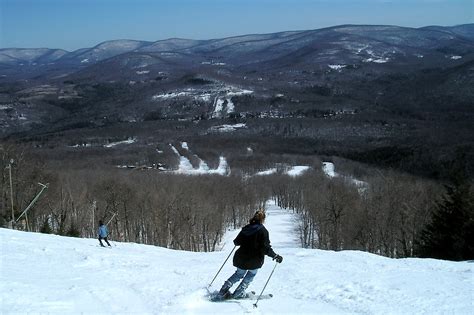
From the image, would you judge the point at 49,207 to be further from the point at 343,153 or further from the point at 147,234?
the point at 343,153

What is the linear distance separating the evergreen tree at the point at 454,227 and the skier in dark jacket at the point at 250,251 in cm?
2104

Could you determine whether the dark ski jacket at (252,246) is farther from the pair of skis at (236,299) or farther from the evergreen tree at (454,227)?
the evergreen tree at (454,227)

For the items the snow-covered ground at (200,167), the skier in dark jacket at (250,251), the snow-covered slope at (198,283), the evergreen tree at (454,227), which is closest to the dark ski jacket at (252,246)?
the skier in dark jacket at (250,251)

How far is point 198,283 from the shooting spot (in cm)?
1268

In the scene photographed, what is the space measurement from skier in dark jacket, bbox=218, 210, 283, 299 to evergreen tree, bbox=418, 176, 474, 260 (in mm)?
21039

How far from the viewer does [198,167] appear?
445 feet

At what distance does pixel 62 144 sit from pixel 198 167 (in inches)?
2702

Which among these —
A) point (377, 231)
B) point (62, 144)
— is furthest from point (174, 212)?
point (62, 144)

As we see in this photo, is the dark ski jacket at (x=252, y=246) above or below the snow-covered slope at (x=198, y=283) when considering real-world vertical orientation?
above

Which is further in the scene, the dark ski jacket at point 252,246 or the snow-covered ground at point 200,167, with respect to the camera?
the snow-covered ground at point 200,167

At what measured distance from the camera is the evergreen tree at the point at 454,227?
2823 cm

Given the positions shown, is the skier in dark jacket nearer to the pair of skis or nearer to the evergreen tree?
the pair of skis

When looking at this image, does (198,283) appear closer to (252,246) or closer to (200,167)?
(252,246)

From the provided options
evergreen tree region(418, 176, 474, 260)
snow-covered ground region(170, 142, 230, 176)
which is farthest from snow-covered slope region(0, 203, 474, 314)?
snow-covered ground region(170, 142, 230, 176)
